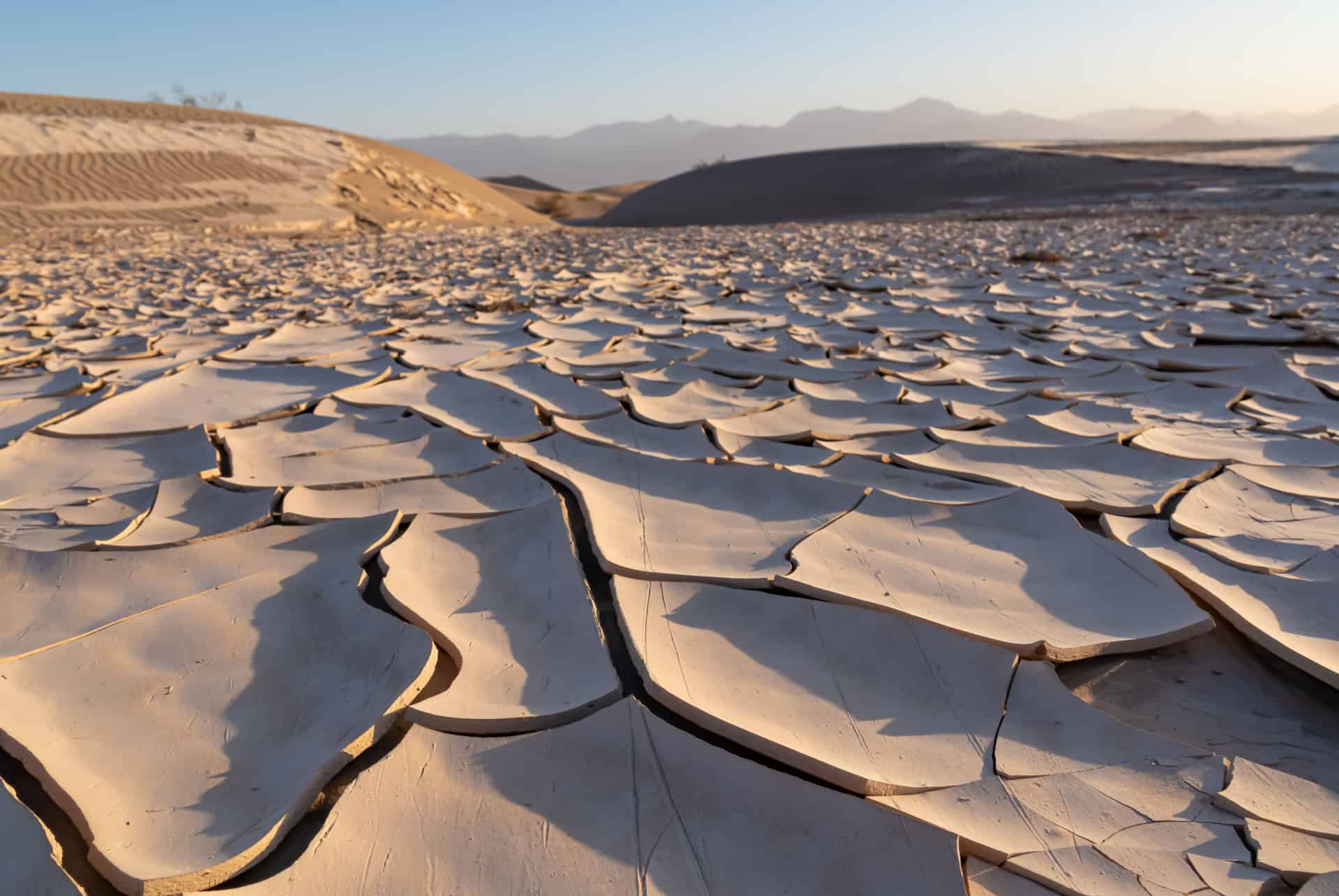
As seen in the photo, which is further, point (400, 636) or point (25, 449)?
point (25, 449)

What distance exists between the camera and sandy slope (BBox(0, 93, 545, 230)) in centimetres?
824

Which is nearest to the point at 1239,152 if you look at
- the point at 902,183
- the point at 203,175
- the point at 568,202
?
the point at 902,183

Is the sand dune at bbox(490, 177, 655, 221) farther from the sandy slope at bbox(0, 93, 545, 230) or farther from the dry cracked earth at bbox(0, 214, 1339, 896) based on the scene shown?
the dry cracked earth at bbox(0, 214, 1339, 896)

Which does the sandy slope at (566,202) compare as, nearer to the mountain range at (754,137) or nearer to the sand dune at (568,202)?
the sand dune at (568,202)

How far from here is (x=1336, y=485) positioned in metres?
1.16

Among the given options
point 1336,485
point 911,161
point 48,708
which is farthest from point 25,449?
point 911,161

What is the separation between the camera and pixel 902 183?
13.4 meters

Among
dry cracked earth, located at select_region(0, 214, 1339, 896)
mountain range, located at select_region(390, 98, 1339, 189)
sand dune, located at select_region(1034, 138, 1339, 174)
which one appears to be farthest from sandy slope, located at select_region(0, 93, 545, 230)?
mountain range, located at select_region(390, 98, 1339, 189)

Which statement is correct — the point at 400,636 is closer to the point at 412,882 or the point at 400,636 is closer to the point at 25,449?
the point at 412,882

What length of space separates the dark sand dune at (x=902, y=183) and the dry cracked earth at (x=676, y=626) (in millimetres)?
9705

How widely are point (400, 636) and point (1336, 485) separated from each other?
1.24 metres

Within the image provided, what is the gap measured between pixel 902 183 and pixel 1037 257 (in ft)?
33.7

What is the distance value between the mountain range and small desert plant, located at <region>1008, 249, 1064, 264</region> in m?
72.8

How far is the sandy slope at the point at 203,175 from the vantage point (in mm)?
8242
